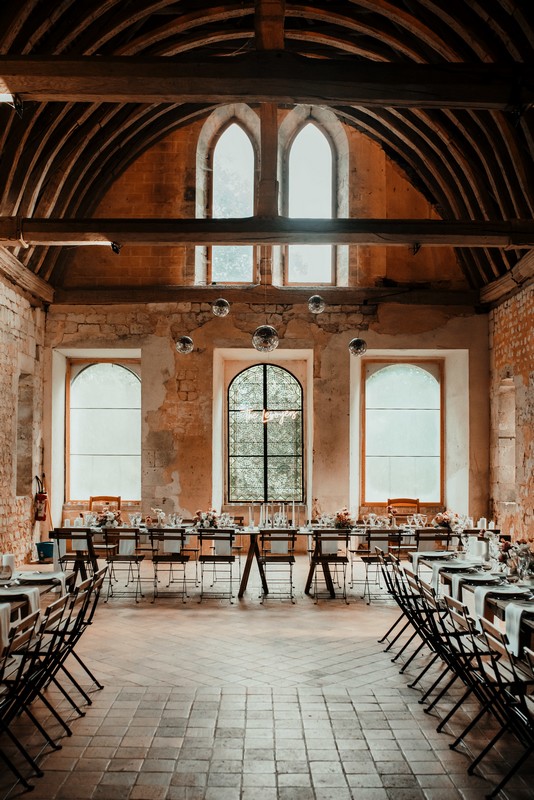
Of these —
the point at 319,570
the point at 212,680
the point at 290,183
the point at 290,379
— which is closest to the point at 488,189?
the point at 290,183

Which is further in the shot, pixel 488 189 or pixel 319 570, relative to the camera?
pixel 319 570

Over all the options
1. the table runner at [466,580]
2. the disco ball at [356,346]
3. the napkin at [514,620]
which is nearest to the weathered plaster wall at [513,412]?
the disco ball at [356,346]

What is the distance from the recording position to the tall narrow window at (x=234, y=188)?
13.2 metres

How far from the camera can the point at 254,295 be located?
12734mm

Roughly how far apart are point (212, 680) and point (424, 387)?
8.92 m

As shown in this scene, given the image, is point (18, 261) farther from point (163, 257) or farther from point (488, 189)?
point (488, 189)

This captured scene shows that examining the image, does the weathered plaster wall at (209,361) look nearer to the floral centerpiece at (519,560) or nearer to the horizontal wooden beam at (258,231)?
the horizontal wooden beam at (258,231)

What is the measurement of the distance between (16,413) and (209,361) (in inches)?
131

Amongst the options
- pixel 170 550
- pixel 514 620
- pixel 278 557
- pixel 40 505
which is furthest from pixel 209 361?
pixel 514 620

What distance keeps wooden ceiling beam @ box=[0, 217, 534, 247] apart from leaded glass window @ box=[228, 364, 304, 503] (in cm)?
478

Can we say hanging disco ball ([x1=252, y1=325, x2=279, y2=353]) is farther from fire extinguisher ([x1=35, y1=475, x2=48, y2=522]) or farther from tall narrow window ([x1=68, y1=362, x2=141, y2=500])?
fire extinguisher ([x1=35, y1=475, x2=48, y2=522])

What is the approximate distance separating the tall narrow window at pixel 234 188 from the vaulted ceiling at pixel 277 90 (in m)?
0.97

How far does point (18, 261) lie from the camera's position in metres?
10.5

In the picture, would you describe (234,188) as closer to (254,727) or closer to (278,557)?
(278,557)
